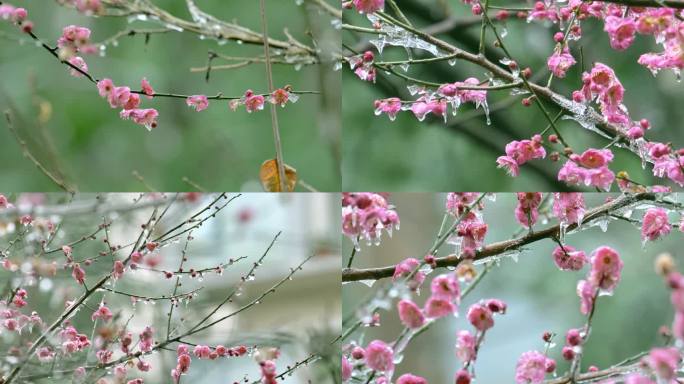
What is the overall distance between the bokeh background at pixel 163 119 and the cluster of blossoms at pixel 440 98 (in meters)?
0.31

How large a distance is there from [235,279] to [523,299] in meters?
0.68

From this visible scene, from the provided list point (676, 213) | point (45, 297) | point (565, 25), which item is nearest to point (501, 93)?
point (565, 25)

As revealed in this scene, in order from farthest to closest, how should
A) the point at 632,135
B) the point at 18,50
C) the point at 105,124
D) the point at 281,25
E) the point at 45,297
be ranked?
1. the point at 105,124
2. the point at 18,50
3. the point at 281,25
4. the point at 45,297
5. the point at 632,135

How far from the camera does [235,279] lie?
49.6 inches

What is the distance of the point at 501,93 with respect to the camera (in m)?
1.60

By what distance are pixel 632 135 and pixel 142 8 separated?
703 millimetres

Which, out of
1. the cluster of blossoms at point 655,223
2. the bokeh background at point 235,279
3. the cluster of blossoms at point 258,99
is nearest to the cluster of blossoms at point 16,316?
the bokeh background at point 235,279

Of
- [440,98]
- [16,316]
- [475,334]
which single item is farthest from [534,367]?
[16,316]

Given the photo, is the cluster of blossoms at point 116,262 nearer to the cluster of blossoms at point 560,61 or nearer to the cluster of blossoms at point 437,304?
the cluster of blossoms at point 437,304

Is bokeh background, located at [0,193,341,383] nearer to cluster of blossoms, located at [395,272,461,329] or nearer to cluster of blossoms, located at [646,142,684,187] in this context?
cluster of blossoms, located at [395,272,461,329]

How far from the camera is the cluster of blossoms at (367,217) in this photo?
1.06m

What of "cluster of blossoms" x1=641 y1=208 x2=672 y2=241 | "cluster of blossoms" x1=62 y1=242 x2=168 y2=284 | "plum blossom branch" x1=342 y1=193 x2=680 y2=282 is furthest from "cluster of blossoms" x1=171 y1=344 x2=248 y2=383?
"cluster of blossoms" x1=641 y1=208 x2=672 y2=241

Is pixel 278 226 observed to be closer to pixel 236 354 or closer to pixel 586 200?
pixel 236 354

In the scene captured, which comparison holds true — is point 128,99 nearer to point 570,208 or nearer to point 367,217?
point 367,217
